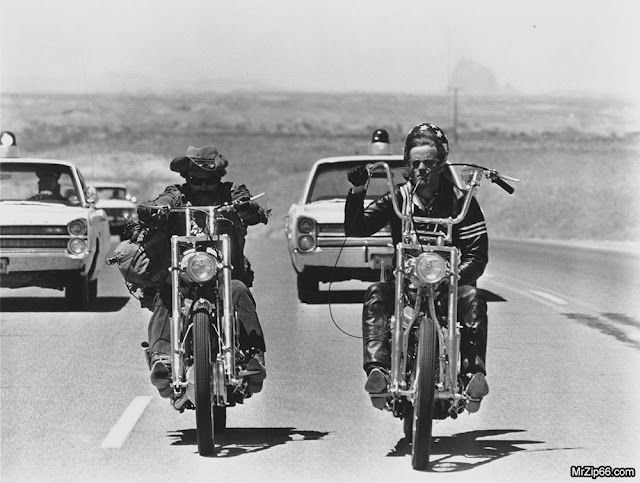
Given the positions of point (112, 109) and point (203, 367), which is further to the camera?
point (112, 109)

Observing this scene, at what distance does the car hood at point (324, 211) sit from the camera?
16.7m

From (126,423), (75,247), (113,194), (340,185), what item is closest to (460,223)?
(126,423)

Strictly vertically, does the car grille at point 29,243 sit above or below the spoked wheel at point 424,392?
below

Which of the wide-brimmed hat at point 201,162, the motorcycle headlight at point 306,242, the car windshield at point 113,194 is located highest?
the wide-brimmed hat at point 201,162

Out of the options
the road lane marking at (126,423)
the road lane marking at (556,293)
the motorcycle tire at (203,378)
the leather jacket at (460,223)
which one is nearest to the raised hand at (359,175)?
the leather jacket at (460,223)

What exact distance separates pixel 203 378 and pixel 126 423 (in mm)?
1640

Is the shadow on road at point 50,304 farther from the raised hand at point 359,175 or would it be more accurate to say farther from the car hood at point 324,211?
the raised hand at point 359,175

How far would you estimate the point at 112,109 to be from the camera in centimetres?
14612

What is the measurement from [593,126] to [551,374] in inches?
5875

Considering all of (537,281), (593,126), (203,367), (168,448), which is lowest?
(593,126)

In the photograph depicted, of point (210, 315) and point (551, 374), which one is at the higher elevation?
point (210, 315)

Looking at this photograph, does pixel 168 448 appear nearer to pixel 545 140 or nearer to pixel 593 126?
pixel 545 140

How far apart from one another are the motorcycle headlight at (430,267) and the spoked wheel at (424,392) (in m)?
0.20

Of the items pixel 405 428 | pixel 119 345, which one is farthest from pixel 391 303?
pixel 119 345
